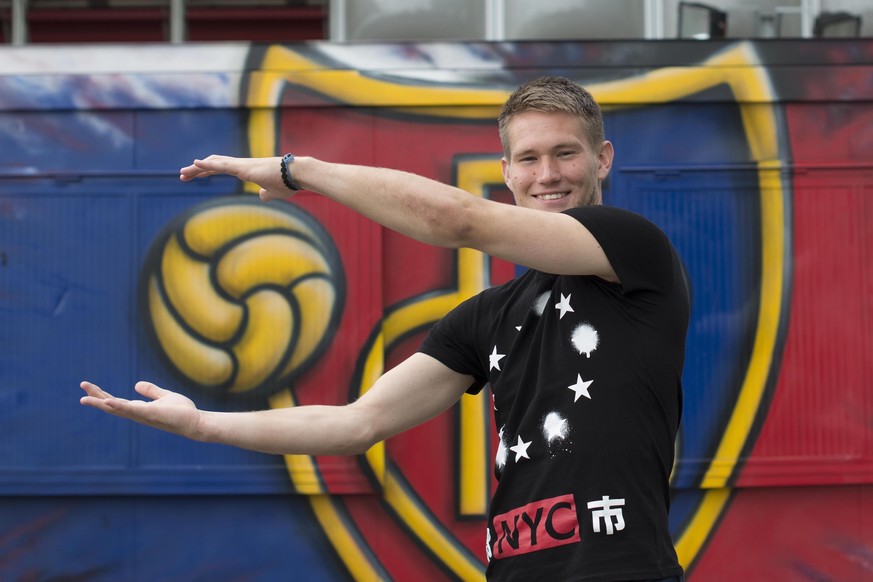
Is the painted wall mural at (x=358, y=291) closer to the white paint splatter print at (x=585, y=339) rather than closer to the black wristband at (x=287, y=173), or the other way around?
the white paint splatter print at (x=585, y=339)

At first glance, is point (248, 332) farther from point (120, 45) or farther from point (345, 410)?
point (345, 410)

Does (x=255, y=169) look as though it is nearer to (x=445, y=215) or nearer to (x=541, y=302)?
(x=445, y=215)

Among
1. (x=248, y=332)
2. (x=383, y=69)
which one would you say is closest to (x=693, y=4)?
(x=383, y=69)

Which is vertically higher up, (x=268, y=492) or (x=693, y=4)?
(x=693, y=4)

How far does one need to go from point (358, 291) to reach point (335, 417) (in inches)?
97.5

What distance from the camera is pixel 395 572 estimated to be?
4.32 m

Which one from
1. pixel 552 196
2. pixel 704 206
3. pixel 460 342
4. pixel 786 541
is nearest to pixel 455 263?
pixel 704 206

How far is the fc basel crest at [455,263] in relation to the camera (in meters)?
4.30

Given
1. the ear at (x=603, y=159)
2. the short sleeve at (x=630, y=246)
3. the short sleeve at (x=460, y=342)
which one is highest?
the ear at (x=603, y=159)

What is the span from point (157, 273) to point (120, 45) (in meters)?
1.00

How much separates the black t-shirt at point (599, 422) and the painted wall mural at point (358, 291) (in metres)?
2.65

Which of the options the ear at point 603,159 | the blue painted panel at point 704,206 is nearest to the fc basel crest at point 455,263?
the blue painted panel at point 704,206

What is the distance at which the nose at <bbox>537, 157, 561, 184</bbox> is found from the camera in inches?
67.4

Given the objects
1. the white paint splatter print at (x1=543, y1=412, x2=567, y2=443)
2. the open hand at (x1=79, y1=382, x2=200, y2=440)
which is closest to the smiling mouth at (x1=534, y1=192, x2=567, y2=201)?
the white paint splatter print at (x1=543, y1=412, x2=567, y2=443)
